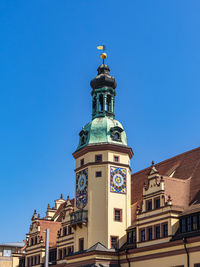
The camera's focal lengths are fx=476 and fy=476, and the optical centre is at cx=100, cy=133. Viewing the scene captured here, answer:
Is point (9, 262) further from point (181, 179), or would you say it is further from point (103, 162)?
point (181, 179)

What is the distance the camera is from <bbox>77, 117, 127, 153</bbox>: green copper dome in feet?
186

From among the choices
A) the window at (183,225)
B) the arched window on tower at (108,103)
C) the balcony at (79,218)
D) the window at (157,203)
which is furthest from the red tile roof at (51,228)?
the window at (183,225)

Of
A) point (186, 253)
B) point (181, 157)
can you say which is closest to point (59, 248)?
point (181, 157)

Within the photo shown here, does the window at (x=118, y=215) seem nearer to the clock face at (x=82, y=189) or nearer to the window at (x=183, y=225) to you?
the clock face at (x=82, y=189)

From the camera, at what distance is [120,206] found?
54.2 metres

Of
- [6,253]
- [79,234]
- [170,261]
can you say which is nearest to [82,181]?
[79,234]

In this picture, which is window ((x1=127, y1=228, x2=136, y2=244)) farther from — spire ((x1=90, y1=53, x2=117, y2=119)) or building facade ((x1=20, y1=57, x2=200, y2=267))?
spire ((x1=90, y1=53, x2=117, y2=119))

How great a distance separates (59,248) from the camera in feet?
206

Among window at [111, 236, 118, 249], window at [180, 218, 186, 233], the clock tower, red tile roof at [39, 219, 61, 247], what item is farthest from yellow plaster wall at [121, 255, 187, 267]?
red tile roof at [39, 219, 61, 247]

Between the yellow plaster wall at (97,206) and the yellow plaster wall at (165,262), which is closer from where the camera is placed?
the yellow plaster wall at (165,262)

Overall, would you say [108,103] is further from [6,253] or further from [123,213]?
[6,253]

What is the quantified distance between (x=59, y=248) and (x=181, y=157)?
20.2 m

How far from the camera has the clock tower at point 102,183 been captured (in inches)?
2084

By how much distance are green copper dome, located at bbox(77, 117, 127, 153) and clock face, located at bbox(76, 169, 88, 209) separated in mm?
3567
